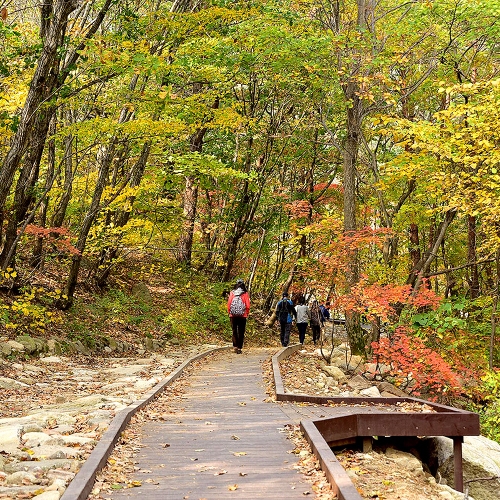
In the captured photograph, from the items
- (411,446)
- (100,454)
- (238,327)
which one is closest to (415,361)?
(411,446)

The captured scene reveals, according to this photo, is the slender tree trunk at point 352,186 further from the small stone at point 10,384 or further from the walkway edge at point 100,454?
Result: the small stone at point 10,384

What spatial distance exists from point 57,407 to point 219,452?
10.4ft

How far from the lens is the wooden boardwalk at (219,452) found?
16.9 feet

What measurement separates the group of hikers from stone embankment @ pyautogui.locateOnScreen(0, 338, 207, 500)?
1812 millimetres

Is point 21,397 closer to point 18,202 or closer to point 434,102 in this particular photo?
point 18,202

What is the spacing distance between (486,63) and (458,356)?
32.1 feet

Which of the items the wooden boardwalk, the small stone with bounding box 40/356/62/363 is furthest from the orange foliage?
the small stone with bounding box 40/356/62/363

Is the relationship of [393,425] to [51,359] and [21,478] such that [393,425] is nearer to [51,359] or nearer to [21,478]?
[21,478]

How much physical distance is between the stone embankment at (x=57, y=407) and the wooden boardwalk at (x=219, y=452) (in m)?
0.64

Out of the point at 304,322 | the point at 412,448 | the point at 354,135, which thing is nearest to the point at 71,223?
the point at 304,322

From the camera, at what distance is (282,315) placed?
777 inches

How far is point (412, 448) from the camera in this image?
9344 millimetres

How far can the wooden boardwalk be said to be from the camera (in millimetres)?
5160

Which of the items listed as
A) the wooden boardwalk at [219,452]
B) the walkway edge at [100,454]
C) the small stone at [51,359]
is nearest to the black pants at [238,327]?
the small stone at [51,359]
